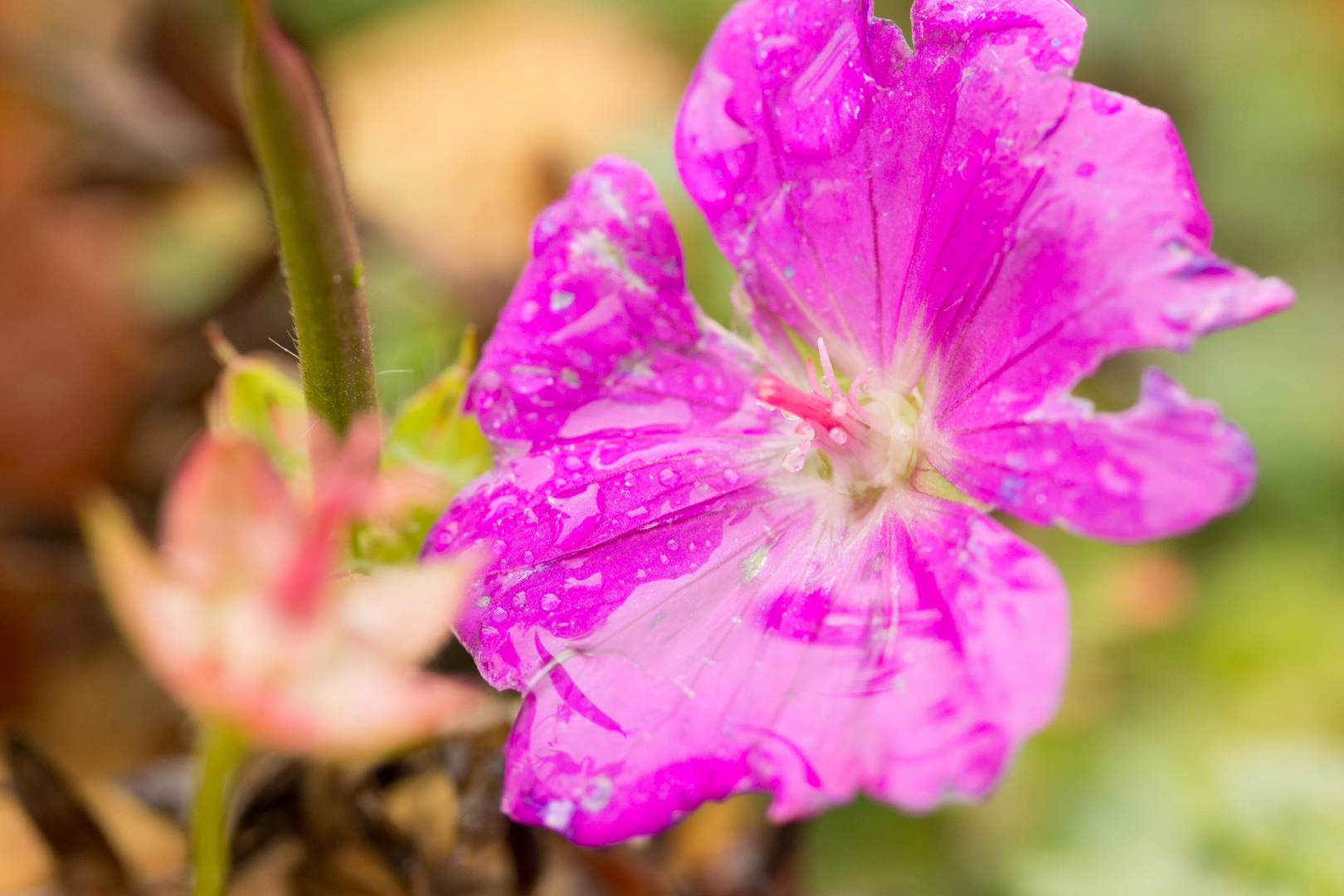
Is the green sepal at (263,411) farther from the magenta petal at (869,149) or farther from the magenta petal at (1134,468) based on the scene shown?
the magenta petal at (1134,468)

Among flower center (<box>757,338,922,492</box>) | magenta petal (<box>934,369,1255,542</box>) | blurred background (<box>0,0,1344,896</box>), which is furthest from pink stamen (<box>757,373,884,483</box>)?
blurred background (<box>0,0,1344,896</box>)

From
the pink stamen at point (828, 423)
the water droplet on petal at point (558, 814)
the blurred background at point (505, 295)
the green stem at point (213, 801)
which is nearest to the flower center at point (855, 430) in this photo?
the pink stamen at point (828, 423)

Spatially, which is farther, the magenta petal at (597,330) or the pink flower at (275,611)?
the magenta petal at (597,330)

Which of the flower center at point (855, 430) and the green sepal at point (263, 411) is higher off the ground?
the flower center at point (855, 430)

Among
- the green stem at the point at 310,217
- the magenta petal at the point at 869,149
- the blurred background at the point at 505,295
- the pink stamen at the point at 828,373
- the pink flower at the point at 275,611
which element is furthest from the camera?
the blurred background at the point at 505,295

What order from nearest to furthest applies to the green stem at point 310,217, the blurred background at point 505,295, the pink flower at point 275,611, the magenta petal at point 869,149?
the pink flower at point 275,611 < the green stem at point 310,217 < the magenta petal at point 869,149 < the blurred background at point 505,295

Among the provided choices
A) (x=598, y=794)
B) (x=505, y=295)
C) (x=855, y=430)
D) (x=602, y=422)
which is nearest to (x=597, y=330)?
(x=602, y=422)

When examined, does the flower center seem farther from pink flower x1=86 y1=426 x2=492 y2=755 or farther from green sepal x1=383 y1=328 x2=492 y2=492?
pink flower x1=86 y1=426 x2=492 y2=755

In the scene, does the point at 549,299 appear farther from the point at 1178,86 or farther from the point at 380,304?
the point at 1178,86
